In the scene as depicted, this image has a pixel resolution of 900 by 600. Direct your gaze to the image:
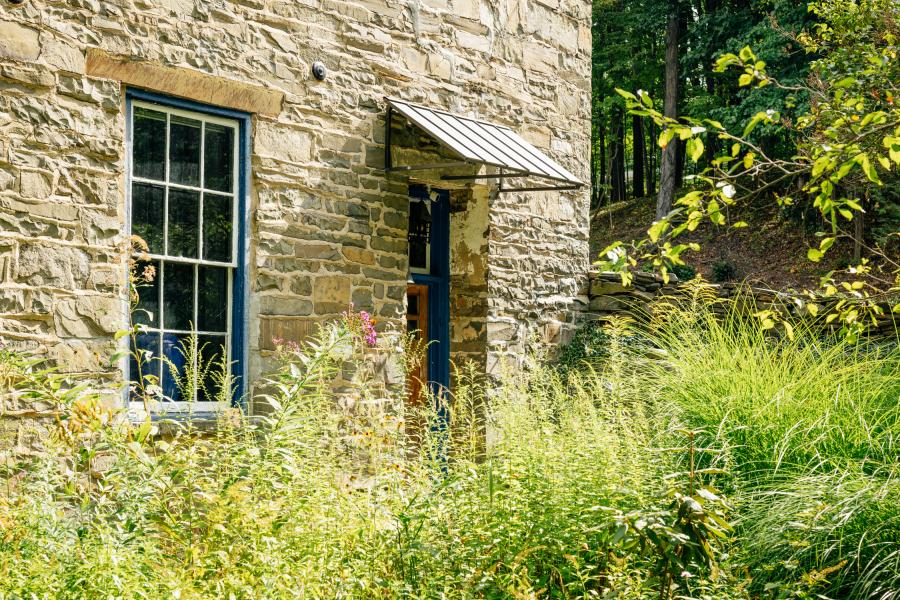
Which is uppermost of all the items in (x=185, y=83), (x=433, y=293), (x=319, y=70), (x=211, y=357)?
(x=319, y=70)

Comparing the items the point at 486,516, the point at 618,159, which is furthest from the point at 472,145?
the point at 618,159

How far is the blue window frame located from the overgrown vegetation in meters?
1.45

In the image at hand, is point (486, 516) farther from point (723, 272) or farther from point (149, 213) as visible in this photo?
point (723, 272)

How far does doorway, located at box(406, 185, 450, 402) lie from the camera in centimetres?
935

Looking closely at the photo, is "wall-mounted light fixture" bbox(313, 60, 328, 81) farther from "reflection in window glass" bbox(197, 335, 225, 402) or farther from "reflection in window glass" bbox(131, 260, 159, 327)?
"reflection in window glass" bbox(197, 335, 225, 402)

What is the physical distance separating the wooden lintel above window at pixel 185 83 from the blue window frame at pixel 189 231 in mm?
84

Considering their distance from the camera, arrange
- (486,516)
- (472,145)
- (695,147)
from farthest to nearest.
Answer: (472,145) → (486,516) → (695,147)

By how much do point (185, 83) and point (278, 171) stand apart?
3.14 ft

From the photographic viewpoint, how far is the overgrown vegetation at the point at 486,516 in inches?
140

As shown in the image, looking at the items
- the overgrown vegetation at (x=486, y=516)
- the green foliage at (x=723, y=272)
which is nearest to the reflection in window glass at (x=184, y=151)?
the overgrown vegetation at (x=486, y=516)

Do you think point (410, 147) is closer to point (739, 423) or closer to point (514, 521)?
point (739, 423)


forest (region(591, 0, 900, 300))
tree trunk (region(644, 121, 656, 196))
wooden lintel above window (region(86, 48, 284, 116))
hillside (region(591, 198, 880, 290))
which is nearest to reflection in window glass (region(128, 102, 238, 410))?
wooden lintel above window (region(86, 48, 284, 116))

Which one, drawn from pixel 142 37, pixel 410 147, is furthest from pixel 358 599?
pixel 410 147

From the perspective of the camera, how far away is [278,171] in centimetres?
724
